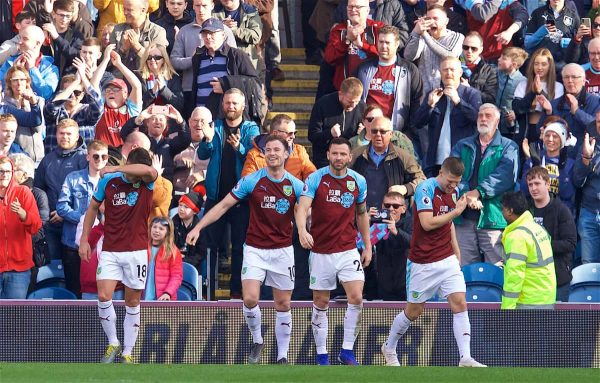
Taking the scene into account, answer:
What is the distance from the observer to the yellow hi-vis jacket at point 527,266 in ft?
41.9

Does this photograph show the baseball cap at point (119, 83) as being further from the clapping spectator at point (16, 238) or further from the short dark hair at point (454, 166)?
the short dark hair at point (454, 166)

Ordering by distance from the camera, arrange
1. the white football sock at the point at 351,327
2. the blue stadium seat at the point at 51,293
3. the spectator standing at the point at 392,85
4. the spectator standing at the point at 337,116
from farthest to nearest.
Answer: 1. the spectator standing at the point at 392,85
2. the spectator standing at the point at 337,116
3. the blue stadium seat at the point at 51,293
4. the white football sock at the point at 351,327

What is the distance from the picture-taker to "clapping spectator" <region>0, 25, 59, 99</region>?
1614cm

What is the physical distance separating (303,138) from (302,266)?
3.24m

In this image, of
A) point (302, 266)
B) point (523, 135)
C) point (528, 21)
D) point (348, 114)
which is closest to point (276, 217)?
point (302, 266)

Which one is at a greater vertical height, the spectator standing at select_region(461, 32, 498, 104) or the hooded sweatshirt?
the spectator standing at select_region(461, 32, 498, 104)

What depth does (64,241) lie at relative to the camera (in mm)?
14609

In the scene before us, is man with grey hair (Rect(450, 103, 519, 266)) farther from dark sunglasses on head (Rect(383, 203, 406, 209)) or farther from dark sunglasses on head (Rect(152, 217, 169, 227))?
dark sunglasses on head (Rect(152, 217, 169, 227))

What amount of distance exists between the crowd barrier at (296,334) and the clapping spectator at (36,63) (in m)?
3.73

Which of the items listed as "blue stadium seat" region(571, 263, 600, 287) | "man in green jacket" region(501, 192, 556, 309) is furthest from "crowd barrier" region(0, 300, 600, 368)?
"blue stadium seat" region(571, 263, 600, 287)

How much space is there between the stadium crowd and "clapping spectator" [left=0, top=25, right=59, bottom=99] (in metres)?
0.02

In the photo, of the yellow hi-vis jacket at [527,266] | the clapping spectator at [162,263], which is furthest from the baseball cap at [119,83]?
the yellow hi-vis jacket at [527,266]

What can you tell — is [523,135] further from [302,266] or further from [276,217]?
[276,217]

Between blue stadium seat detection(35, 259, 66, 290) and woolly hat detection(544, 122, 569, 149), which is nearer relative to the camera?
blue stadium seat detection(35, 259, 66, 290)
